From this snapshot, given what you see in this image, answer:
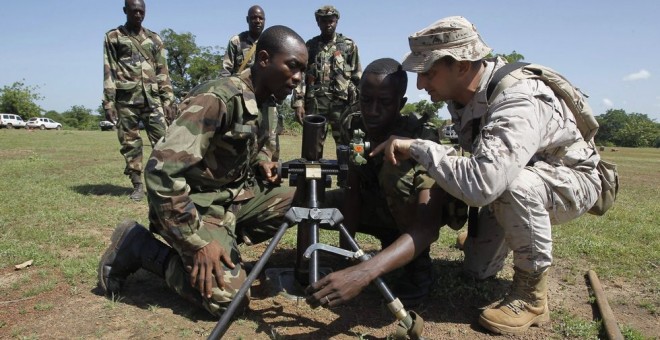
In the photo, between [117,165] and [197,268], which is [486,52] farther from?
[117,165]

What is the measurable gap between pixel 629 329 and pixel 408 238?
5.08ft

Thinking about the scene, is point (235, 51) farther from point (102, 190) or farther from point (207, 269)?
point (207, 269)

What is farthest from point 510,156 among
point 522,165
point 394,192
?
point 394,192

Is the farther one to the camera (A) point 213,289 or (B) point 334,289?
(A) point 213,289

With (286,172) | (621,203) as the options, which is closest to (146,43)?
(286,172)

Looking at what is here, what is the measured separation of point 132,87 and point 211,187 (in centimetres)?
424

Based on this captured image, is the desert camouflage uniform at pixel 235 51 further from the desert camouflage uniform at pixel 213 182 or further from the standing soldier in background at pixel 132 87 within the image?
the desert camouflage uniform at pixel 213 182

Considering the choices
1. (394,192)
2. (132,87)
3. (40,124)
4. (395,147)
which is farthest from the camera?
(40,124)

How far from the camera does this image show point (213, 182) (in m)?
3.47

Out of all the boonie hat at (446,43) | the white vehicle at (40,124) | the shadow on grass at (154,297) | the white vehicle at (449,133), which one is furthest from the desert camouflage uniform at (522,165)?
the white vehicle at (40,124)

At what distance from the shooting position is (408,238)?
2.92 metres

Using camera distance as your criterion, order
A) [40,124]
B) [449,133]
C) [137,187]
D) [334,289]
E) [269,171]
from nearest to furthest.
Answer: [334,289] < [449,133] < [269,171] < [137,187] < [40,124]

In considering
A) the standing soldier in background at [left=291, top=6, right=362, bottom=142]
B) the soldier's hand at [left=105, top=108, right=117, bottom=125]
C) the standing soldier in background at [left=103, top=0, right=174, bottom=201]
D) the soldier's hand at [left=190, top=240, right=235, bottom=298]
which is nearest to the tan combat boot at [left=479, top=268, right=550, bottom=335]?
the soldier's hand at [left=190, top=240, right=235, bottom=298]

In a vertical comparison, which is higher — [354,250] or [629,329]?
[354,250]
